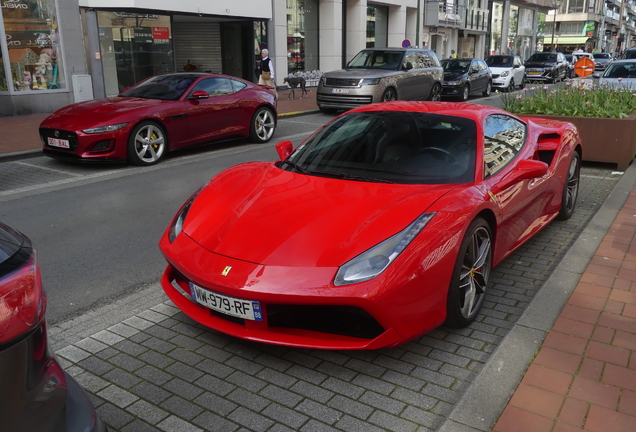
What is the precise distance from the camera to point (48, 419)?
1.69 m

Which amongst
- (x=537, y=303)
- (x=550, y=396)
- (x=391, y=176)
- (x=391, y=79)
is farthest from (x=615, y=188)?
(x=391, y=79)

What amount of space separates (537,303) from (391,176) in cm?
128

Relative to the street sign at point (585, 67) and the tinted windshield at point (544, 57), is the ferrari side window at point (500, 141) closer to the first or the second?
the street sign at point (585, 67)

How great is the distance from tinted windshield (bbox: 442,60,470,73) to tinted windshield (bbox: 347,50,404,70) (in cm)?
534

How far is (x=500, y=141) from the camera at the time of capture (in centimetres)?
451

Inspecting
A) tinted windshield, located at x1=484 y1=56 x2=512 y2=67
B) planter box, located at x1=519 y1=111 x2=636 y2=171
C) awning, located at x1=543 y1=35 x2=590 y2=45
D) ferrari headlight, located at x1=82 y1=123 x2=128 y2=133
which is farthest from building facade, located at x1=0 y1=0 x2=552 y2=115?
awning, located at x1=543 y1=35 x2=590 y2=45

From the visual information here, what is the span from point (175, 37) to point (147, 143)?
617 inches

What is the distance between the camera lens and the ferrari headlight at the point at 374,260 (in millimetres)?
2965

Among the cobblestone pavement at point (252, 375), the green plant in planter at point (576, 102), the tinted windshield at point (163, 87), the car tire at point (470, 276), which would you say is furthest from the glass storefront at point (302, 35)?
the cobblestone pavement at point (252, 375)

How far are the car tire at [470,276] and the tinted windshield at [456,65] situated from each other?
748 inches

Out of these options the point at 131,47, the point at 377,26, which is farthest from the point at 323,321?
the point at 377,26

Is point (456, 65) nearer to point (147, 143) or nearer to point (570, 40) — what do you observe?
point (147, 143)

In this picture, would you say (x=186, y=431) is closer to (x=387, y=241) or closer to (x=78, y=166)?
(x=387, y=241)

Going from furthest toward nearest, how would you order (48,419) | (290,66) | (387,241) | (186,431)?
(290,66) < (387,241) < (186,431) < (48,419)
